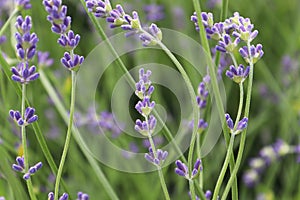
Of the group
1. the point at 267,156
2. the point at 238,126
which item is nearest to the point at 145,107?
the point at 238,126

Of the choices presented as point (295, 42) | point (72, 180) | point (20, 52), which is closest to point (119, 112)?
point (72, 180)

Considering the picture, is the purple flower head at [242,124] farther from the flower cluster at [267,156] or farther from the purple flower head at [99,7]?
the flower cluster at [267,156]

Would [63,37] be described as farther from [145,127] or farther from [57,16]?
[145,127]

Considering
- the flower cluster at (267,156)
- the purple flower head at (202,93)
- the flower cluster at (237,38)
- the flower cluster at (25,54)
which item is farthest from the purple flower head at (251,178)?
the flower cluster at (25,54)

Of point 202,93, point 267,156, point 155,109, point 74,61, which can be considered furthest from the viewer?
point 267,156

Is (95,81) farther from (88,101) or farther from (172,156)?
(172,156)

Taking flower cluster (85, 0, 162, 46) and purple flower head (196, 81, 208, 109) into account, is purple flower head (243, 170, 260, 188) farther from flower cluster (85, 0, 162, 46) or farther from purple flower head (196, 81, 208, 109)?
flower cluster (85, 0, 162, 46)

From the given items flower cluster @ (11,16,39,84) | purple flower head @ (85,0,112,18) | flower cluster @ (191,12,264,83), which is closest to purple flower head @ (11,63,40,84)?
flower cluster @ (11,16,39,84)
